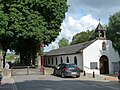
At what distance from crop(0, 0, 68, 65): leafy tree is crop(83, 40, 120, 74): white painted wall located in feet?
19.5

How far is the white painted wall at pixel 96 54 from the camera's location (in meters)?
42.6

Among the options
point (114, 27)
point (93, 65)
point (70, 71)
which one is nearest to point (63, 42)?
point (114, 27)

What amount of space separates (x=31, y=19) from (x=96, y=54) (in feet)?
38.0

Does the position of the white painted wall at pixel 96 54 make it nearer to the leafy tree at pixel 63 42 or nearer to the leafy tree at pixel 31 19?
the leafy tree at pixel 31 19

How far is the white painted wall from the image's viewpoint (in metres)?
42.6

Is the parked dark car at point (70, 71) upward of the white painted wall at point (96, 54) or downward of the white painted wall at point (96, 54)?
downward

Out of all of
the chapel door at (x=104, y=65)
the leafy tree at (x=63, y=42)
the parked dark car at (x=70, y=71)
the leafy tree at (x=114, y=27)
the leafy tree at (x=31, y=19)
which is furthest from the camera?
the leafy tree at (x=63, y=42)

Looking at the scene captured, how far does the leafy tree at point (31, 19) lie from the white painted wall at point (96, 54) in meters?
5.95

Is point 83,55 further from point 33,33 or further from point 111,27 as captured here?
point 111,27

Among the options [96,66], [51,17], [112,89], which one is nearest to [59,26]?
[51,17]

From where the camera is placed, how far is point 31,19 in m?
41.4

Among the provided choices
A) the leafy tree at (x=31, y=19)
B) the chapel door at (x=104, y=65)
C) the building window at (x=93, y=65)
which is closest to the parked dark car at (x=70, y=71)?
the leafy tree at (x=31, y=19)

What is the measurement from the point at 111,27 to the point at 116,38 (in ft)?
10.5

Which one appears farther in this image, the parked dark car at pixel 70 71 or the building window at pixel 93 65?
the building window at pixel 93 65
